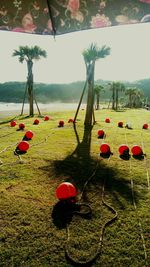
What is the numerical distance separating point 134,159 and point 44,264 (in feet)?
23.9

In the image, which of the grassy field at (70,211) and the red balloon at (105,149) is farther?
the red balloon at (105,149)

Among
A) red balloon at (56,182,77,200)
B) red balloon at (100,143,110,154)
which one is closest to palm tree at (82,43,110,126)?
red balloon at (100,143,110,154)

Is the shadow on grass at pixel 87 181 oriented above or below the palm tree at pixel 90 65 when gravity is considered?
below

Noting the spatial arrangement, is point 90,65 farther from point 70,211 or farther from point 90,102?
point 70,211

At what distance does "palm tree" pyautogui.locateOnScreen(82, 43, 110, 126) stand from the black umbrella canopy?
16.3 m

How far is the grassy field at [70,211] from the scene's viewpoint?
481cm

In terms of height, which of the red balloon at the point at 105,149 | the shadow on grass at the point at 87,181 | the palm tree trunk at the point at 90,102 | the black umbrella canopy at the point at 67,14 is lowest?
the shadow on grass at the point at 87,181

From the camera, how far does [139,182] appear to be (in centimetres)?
821

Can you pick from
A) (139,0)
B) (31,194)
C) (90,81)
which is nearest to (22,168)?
(31,194)

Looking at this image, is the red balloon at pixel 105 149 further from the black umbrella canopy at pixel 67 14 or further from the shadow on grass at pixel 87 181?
the black umbrella canopy at pixel 67 14

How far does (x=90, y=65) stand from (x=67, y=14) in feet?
56.6

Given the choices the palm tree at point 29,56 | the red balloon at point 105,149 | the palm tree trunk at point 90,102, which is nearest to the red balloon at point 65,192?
the red balloon at point 105,149

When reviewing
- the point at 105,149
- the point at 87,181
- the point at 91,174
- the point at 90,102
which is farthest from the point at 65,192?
the point at 90,102

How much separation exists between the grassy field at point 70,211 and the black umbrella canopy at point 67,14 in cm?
392
